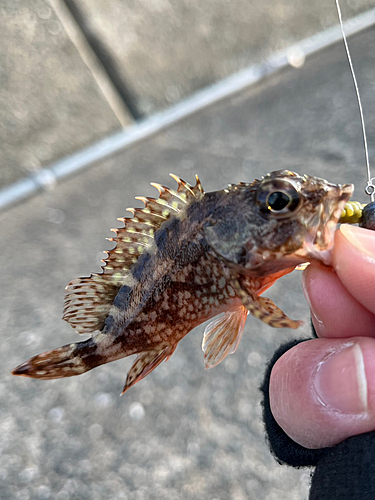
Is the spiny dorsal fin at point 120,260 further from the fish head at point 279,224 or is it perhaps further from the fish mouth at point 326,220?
the fish mouth at point 326,220

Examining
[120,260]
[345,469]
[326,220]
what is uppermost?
[120,260]

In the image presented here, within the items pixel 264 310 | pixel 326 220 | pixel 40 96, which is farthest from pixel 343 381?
pixel 40 96

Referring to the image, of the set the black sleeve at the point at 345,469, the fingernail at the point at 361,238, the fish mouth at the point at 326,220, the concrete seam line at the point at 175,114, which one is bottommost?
the black sleeve at the point at 345,469

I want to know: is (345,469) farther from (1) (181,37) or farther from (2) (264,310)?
(1) (181,37)

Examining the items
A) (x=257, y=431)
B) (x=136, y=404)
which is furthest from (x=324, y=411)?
(x=136, y=404)

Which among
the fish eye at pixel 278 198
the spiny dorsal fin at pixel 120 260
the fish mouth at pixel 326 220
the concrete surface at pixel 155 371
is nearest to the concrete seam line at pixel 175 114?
the concrete surface at pixel 155 371

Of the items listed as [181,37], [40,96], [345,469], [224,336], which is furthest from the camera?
[181,37]

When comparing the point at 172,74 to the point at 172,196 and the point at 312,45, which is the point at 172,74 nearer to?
the point at 312,45
